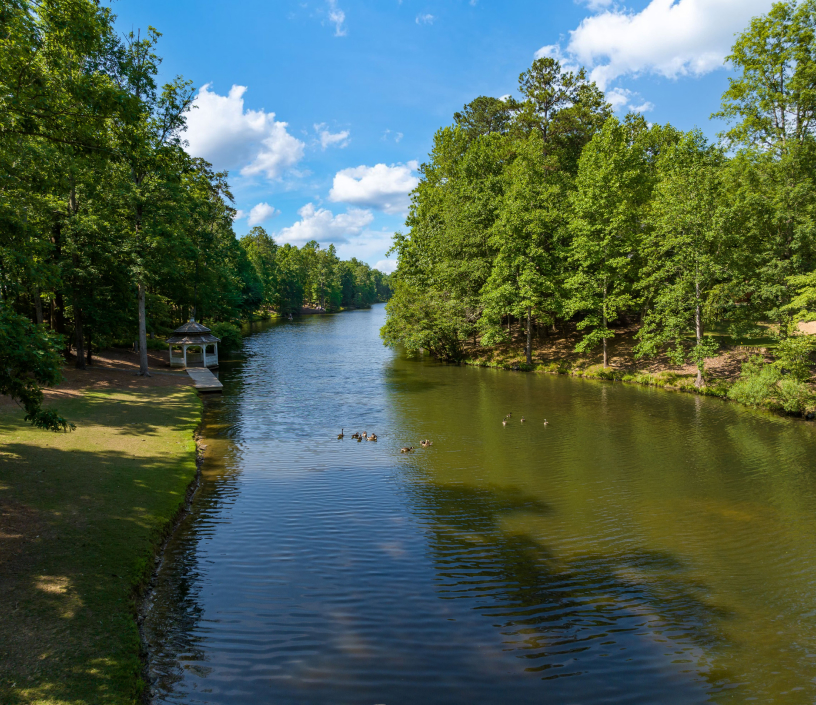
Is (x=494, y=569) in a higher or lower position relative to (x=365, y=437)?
lower

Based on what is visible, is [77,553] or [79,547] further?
[79,547]

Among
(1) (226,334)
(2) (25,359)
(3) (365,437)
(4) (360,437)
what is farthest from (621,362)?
(2) (25,359)

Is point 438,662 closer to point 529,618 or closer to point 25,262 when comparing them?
point 529,618

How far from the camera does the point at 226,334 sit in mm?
44500

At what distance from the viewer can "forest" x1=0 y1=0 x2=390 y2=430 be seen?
9805 millimetres

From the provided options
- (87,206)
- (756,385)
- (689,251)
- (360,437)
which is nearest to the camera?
(360,437)

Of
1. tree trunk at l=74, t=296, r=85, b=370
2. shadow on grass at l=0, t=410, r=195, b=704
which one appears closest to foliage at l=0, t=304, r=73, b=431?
shadow on grass at l=0, t=410, r=195, b=704

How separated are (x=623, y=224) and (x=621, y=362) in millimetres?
9725

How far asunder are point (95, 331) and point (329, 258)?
114835 mm

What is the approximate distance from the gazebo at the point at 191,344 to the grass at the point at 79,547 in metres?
17.6

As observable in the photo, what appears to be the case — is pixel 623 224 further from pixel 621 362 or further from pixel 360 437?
pixel 360 437

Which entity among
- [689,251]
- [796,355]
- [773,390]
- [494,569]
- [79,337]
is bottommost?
[494,569]

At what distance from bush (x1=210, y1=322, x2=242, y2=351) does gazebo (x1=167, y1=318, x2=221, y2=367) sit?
6.28 meters

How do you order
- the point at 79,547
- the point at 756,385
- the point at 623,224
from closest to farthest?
the point at 79,547
the point at 756,385
the point at 623,224
